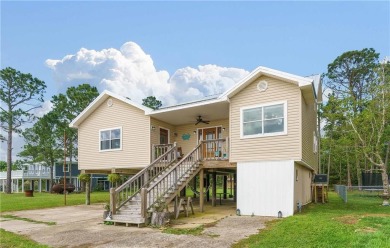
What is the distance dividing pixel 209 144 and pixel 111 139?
530cm

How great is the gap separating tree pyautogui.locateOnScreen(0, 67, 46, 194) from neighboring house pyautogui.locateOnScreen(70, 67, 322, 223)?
22.4m

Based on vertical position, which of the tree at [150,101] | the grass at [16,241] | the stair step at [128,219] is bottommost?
the grass at [16,241]

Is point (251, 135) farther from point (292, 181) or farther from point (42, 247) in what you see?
point (42, 247)

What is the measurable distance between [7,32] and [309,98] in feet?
49.7

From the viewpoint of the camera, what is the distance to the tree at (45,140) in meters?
36.6

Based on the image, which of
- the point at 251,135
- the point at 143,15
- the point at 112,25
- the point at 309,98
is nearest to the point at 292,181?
the point at 251,135

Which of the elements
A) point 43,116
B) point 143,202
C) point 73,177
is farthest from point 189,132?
point 73,177

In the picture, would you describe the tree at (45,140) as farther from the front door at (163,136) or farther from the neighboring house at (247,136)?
the front door at (163,136)

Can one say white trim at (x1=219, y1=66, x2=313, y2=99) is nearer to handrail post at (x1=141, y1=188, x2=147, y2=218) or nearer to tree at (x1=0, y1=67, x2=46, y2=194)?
handrail post at (x1=141, y1=188, x2=147, y2=218)

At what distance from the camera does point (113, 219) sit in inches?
438

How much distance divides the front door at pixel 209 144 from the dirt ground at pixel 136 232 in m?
4.07

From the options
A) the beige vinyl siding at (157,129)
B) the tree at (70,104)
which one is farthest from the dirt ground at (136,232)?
the tree at (70,104)

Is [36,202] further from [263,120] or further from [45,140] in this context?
[45,140]

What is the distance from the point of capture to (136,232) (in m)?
9.50
